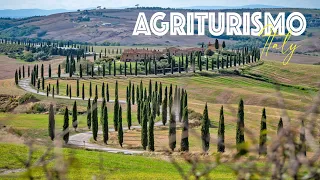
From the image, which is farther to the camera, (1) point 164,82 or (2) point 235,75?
(2) point 235,75

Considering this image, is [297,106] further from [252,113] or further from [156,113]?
[156,113]

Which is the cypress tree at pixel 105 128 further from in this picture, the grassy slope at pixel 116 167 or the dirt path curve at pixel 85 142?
the grassy slope at pixel 116 167

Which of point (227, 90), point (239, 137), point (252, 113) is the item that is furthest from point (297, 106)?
point (239, 137)

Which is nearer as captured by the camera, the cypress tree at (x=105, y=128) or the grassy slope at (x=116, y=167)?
the grassy slope at (x=116, y=167)

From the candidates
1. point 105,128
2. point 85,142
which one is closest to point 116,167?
point 105,128

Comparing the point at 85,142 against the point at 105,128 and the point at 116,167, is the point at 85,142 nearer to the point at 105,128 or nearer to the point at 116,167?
the point at 105,128

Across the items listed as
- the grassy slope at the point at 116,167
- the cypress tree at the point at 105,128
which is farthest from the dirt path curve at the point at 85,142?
the grassy slope at the point at 116,167

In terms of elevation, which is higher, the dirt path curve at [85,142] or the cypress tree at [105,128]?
the cypress tree at [105,128]

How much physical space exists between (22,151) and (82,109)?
194ft

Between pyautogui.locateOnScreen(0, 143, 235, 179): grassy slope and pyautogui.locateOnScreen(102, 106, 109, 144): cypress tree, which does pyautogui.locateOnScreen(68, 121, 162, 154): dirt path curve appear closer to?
pyautogui.locateOnScreen(102, 106, 109, 144): cypress tree

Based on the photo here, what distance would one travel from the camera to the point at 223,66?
16012cm

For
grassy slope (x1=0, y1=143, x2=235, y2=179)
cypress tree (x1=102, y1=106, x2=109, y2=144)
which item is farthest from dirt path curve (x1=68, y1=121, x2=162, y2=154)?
grassy slope (x1=0, y1=143, x2=235, y2=179)

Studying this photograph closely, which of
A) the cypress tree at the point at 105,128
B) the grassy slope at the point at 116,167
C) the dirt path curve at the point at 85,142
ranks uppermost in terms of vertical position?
the grassy slope at the point at 116,167

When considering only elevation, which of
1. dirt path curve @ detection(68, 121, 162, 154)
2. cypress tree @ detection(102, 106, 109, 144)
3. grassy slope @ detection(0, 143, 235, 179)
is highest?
grassy slope @ detection(0, 143, 235, 179)
